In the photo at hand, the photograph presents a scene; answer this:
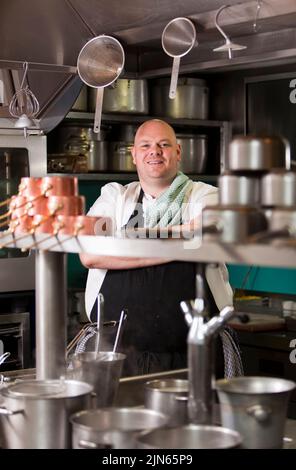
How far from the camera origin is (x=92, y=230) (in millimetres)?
2213

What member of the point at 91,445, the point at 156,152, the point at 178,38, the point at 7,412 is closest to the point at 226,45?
the point at 178,38

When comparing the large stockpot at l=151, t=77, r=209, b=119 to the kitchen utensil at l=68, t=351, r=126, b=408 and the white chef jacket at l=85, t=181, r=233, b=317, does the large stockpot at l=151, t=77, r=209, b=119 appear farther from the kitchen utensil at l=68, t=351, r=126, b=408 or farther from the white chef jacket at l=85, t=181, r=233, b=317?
the kitchen utensil at l=68, t=351, r=126, b=408

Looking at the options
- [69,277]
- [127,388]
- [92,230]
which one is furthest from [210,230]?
[69,277]

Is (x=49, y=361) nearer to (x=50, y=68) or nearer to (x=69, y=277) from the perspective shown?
(x=50, y=68)

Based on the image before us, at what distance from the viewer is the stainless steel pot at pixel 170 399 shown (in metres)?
1.94

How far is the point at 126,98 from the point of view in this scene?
202 inches

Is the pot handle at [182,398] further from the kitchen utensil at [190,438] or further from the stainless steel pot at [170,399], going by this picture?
the kitchen utensil at [190,438]

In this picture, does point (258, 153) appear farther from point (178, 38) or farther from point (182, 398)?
point (178, 38)

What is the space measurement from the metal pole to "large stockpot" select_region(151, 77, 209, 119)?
332 centimetres

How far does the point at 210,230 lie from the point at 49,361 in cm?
67

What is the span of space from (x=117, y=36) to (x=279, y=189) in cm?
220

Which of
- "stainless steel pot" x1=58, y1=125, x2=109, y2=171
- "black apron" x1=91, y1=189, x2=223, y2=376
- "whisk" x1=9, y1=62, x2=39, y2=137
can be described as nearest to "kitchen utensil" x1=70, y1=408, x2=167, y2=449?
"black apron" x1=91, y1=189, x2=223, y2=376

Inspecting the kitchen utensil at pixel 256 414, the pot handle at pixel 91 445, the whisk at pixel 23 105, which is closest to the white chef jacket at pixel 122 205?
the whisk at pixel 23 105

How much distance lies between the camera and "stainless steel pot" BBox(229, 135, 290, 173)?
1.82 metres
